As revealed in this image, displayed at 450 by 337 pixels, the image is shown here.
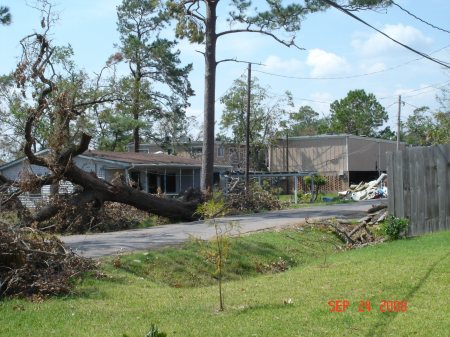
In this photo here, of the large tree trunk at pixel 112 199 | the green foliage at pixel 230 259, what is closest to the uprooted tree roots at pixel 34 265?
the green foliage at pixel 230 259

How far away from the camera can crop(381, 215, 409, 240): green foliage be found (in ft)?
48.1

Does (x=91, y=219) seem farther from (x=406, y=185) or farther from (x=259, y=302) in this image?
(x=259, y=302)

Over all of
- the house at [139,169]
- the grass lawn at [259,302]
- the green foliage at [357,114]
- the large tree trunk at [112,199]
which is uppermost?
the green foliage at [357,114]

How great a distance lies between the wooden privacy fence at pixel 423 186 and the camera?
14.4m

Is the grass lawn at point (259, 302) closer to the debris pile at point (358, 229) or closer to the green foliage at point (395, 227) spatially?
the green foliage at point (395, 227)

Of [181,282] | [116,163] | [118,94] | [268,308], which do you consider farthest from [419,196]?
[116,163]

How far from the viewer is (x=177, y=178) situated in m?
39.8

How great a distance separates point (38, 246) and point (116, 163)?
22935mm

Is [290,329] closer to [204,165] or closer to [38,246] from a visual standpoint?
[38,246]

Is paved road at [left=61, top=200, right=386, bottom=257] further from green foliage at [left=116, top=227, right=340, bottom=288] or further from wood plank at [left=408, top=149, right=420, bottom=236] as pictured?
wood plank at [left=408, top=149, right=420, bottom=236]

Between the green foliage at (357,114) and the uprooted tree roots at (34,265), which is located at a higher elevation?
the green foliage at (357,114)

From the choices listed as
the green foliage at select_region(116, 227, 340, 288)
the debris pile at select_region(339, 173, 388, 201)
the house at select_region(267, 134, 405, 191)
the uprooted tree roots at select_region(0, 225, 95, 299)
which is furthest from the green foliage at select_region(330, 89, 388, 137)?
the uprooted tree roots at select_region(0, 225, 95, 299)
